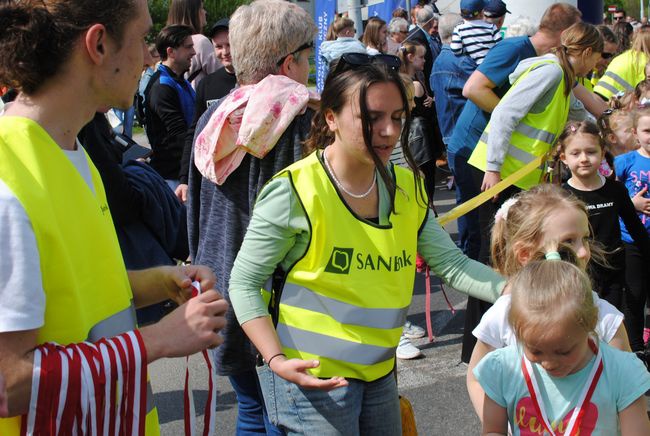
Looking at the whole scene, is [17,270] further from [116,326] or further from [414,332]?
[414,332]

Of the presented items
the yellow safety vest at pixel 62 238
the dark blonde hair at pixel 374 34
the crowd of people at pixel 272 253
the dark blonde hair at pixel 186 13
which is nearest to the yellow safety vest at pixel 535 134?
the crowd of people at pixel 272 253

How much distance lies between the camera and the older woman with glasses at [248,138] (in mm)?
2871

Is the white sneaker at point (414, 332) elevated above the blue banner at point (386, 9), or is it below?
below

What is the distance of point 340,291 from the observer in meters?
2.35

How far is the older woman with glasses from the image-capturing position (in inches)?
113

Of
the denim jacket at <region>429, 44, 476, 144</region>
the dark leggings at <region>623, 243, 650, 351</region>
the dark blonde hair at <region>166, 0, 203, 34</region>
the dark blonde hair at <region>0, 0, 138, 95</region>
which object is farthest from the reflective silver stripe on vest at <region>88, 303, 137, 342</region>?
the denim jacket at <region>429, 44, 476, 144</region>

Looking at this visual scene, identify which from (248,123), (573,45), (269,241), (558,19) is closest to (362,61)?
(248,123)

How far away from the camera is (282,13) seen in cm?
305

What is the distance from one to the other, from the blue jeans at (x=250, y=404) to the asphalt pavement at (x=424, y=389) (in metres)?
1.20

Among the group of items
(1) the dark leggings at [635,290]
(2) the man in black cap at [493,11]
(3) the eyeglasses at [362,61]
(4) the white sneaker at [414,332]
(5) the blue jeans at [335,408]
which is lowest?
(4) the white sneaker at [414,332]

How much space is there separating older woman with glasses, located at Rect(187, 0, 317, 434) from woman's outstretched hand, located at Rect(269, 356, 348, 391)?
0.71m

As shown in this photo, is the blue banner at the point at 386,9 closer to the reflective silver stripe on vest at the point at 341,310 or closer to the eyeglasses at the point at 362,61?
the eyeglasses at the point at 362,61

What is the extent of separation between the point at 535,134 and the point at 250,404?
101 inches

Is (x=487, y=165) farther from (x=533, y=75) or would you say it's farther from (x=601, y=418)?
(x=601, y=418)
